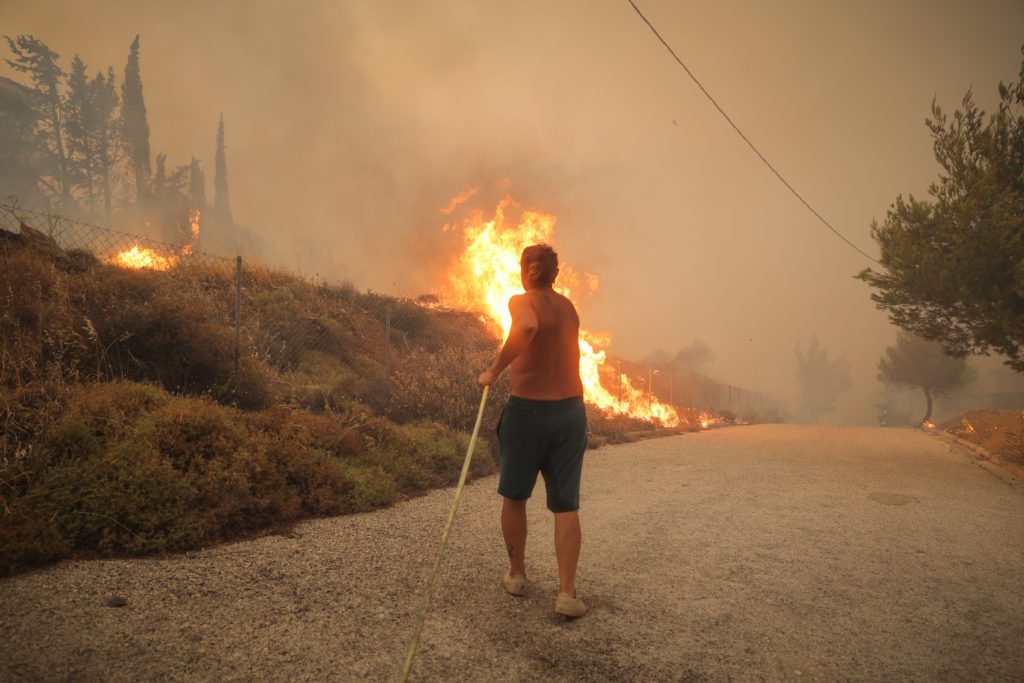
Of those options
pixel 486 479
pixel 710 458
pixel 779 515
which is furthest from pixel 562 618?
pixel 710 458

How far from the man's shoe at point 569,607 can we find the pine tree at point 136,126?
6980cm

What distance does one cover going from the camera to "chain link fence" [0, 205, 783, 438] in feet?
23.9

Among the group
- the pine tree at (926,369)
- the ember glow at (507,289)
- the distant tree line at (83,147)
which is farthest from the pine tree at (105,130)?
the pine tree at (926,369)

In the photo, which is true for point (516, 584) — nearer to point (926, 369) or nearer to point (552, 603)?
point (552, 603)

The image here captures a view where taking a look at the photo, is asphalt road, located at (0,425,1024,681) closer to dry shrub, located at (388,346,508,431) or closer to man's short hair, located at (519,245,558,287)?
man's short hair, located at (519,245,558,287)

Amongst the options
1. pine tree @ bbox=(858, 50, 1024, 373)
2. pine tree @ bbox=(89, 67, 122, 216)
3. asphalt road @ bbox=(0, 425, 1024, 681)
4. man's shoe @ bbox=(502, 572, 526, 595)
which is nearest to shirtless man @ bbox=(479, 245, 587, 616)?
man's shoe @ bbox=(502, 572, 526, 595)

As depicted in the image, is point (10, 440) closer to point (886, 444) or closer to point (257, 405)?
point (257, 405)

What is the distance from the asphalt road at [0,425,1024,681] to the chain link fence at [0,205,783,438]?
3493mm

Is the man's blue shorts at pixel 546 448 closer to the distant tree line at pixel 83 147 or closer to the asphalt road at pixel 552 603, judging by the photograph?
the asphalt road at pixel 552 603

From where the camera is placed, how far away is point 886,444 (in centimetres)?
1523

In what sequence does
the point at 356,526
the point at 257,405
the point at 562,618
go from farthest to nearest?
the point at 257,405, the point at 356,526, the point at 562,618

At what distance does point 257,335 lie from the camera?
36.8 ft

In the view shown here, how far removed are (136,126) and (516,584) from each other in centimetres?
7576

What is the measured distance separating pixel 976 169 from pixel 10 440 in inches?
623
